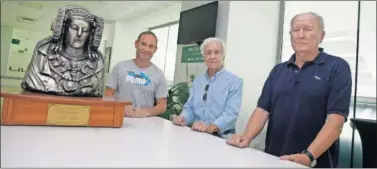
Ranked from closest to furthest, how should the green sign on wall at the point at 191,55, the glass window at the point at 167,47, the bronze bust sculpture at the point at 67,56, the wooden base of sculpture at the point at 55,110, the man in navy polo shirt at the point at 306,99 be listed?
the wooden base of sculpture at the point at 55,110
the bronze bust sculpture at the point at 67,56
the man in navy polo shirt at the point at 306,99
the green sign on wall at the point at 191,55
the glass window at the point at 167,47

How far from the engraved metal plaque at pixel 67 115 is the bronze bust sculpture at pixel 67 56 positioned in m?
0.13

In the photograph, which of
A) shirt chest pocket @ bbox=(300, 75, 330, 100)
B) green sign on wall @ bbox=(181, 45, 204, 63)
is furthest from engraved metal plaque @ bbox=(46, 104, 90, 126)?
green sign on wall @ bbox=(181, 45, 204, 63)

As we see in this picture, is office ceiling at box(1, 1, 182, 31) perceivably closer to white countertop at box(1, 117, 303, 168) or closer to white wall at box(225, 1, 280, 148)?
white wall at box(225, 1, 280, 148)

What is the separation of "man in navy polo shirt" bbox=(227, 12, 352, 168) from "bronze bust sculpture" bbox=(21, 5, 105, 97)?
2.35 ft

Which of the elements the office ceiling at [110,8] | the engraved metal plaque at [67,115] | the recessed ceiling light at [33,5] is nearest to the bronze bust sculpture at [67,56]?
the engraved metal plaque at [67,115]

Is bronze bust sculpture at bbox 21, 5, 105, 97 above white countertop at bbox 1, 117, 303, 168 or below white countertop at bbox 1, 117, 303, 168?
above

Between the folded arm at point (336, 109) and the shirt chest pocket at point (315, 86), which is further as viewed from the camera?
the shirt chest pocket at point (315, 86)

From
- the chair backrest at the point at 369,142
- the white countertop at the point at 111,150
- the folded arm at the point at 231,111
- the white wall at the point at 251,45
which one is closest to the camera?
the white countertop at the point at 111,150

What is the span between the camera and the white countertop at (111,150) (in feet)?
1.91

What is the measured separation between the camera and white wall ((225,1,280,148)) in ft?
11.1

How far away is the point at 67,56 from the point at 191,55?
2841 mm

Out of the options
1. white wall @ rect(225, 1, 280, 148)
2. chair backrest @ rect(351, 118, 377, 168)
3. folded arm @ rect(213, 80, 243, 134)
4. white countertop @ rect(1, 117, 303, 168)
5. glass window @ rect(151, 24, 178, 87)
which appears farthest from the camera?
glass window @ rect(151, 24, 178, 87)

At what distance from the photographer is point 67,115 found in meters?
0.88

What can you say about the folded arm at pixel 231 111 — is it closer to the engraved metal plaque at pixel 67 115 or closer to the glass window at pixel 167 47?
the engraved metal plaque at pixel 67 115
